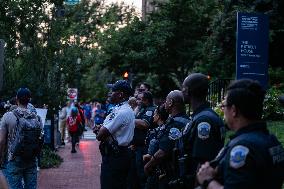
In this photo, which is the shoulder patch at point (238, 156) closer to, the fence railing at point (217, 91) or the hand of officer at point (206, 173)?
the hand of officer at point (206, 173)

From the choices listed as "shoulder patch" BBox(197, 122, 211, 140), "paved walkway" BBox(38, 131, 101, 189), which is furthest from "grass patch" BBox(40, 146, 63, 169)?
"shoulder patch" BBox(197, 122, 211, 140)

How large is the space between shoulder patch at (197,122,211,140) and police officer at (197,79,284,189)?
4.07ft

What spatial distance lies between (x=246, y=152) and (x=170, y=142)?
323cm

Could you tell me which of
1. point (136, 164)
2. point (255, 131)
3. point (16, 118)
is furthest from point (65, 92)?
point (255, 131)

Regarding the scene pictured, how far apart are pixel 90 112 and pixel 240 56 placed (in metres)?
38.7

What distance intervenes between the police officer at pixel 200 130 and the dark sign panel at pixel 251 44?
316 centimetres

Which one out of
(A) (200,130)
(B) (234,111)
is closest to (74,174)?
(A) (200,130)

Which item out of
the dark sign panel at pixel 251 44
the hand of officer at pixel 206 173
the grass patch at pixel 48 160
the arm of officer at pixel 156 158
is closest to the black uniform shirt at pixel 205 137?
the hand of officer at pixel 206 173

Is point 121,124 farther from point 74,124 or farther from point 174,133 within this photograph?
point 74,124

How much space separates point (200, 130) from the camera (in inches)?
219

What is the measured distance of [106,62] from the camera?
112ft

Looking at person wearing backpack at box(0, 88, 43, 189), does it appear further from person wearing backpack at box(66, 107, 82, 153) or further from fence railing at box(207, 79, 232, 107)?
person wearing backpack at box(66, 107, 82, 153)

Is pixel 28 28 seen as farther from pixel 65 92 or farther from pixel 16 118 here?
pixel 16 118

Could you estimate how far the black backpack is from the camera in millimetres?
8961
